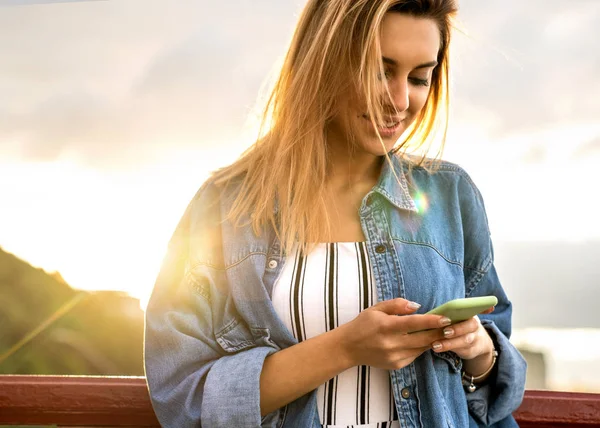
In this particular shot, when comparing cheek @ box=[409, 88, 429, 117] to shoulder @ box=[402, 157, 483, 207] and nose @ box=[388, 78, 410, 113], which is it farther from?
shoulder @ box=[402, 157, 483, 207]

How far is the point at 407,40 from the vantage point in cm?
152

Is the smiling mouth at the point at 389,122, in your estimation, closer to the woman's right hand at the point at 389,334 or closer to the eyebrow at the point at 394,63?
the eyebrow at the point at 394,63

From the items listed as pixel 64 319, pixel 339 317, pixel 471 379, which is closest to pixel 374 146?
pixel 339 317

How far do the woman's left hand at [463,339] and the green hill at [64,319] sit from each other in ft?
16.4

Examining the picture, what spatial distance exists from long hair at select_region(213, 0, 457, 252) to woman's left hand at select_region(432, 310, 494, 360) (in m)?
0.41

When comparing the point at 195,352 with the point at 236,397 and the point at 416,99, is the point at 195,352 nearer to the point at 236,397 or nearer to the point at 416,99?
the point at 236,397

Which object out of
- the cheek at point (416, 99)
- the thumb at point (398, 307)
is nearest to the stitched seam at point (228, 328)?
the thumb at point (398, 307)

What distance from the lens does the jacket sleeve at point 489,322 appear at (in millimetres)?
1551

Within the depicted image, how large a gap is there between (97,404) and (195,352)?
62 centimetres

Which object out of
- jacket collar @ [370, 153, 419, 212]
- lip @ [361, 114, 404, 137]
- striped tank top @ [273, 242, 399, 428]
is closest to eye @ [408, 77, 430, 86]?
lip @ [361, 114, 404, 137]

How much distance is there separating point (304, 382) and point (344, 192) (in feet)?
1.81

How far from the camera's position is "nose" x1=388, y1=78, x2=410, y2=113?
Answer: 149cm

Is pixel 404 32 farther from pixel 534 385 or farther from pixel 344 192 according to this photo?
pixel 534 385

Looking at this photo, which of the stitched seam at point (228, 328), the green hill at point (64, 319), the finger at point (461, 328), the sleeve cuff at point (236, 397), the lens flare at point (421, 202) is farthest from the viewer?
the green hill at point (64, 319)
